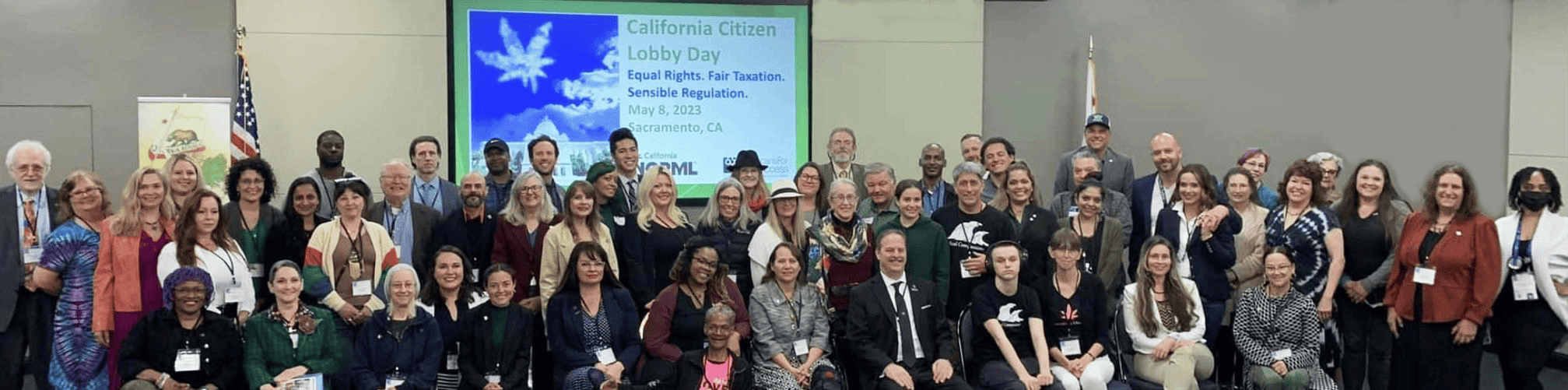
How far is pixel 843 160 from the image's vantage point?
7129mm

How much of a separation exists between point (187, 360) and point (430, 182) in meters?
1.55

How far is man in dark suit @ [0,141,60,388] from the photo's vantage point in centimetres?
543

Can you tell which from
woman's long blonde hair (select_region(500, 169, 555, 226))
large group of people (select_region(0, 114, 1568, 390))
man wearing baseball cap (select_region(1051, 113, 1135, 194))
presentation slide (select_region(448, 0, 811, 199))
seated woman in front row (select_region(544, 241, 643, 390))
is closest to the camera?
large group of people (select_region(0, 114, 1568, 390))

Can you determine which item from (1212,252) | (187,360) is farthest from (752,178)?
(187,360)

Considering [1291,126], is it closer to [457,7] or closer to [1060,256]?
[1060,256]

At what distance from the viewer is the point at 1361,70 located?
921 centimetres

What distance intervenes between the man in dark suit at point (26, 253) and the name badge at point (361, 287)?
52.1 inches

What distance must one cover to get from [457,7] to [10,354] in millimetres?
3314

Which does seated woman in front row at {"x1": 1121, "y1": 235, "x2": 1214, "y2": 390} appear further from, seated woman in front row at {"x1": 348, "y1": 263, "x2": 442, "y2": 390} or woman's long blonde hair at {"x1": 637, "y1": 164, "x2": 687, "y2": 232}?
seated woman in front row at {"x1": 348, "y1": 263, "x2": 442, "y2": 390}

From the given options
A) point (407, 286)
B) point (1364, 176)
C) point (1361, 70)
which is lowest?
point (407, 286)

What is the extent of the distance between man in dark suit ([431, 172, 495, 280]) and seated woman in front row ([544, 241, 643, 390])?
50cm

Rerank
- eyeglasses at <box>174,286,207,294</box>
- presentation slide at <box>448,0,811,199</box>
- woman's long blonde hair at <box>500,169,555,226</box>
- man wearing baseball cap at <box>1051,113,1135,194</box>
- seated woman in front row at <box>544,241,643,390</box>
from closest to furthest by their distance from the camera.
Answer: eyeglasses at <box>174,286,207,294</box> → seated woman in front row at <box>544,241,643,390</box> → woman's long blonde hair at <box>500,169,555,226</box> → man wearing baseball cap at <box>1051,113,1135,194</box> → presentation slide at <box>448,0,811,199</box>

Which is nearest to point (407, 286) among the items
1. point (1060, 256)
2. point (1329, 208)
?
point (1060, 256)

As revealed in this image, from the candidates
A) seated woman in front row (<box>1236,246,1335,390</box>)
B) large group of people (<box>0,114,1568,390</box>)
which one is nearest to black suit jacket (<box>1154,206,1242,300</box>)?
large group of people (<box>0,114,1568,390</box>)
